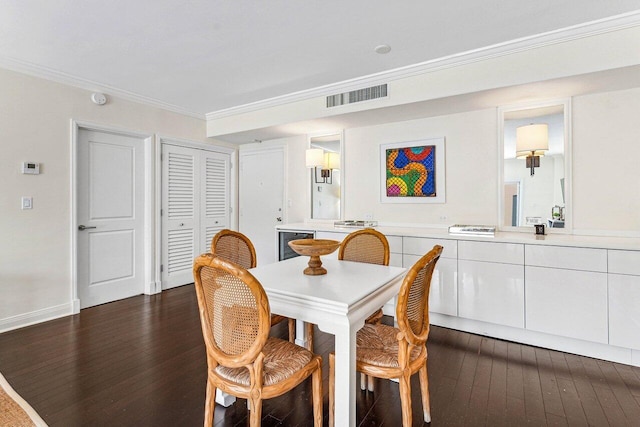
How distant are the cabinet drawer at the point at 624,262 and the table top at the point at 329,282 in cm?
164

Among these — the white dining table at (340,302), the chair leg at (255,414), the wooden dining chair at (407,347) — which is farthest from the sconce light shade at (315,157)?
the chair leg at (255,414)

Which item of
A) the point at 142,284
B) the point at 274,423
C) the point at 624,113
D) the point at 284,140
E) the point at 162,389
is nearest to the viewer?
the point at 274,423

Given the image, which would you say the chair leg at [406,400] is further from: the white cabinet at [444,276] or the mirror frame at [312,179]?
the mirror frame at [312,179]

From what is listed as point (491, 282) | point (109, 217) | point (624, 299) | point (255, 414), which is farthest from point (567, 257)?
point (109, 217)

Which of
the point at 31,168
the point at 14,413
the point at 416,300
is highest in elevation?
the point at 31,168

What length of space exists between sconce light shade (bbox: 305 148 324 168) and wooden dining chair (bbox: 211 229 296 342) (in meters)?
2.01

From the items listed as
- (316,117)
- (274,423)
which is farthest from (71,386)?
(316,117)

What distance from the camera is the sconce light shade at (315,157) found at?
423 centimetres

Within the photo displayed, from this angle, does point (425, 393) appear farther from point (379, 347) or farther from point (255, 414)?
point (255, 414)

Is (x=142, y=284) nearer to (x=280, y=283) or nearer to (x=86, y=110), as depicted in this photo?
(x=86, y=110)

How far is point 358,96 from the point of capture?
3369 mm

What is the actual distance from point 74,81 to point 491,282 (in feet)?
15.0

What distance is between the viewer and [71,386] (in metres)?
2.07

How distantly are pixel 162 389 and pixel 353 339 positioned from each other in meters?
1.44
